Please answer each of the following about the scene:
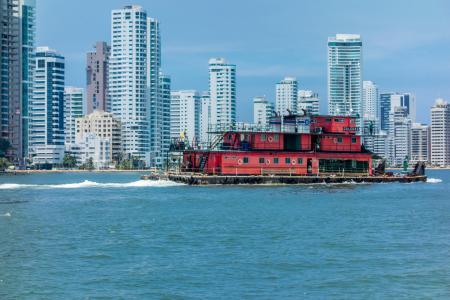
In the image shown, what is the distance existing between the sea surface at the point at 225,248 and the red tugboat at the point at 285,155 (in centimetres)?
1631

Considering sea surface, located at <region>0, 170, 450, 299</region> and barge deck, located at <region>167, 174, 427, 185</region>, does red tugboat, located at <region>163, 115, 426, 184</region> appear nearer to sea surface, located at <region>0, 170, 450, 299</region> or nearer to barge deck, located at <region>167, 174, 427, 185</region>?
barge deck, located at <region>167, 174, 427, 185</region>

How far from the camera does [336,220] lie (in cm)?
5475

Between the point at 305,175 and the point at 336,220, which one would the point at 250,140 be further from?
the point at 336,220

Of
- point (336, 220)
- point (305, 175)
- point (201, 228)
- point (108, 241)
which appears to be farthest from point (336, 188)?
point (108, 241)

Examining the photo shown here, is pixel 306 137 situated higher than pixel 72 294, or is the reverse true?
pixel 306 137

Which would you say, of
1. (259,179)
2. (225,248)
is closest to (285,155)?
(259,179)

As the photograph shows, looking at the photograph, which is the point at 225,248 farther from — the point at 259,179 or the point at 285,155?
the point at 285,155

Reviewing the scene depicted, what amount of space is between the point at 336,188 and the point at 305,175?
5.27 m

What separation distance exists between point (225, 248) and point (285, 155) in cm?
4899

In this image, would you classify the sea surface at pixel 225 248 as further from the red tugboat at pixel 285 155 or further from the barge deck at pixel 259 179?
the red tugboat at pixel 285 155

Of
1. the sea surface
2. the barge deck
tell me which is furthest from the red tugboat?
the sea surface

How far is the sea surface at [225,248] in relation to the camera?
3161 cm

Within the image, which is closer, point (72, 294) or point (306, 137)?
point (72, 294)

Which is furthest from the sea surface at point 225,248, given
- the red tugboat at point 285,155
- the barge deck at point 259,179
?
the red tugboat at point 285,155
